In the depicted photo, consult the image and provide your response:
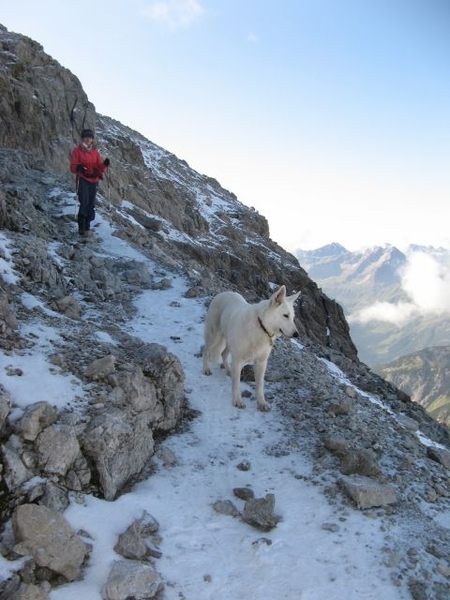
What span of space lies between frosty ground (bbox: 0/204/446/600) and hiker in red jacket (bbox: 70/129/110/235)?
31.3ft

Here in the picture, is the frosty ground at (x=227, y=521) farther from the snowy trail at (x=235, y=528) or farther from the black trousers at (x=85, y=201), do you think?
the black trousers at (x=85, y=201)

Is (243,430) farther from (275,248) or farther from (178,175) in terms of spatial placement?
(178,175)

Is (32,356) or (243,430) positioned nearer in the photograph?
(32,356)

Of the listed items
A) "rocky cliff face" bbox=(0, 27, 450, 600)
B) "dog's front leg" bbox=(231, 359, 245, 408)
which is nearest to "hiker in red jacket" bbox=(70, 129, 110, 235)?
"rocky cliff face" bbox=(0, 27, 450, 600)

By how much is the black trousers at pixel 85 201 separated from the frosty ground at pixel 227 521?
9580 millimetres

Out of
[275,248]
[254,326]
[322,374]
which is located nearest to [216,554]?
[254,326]

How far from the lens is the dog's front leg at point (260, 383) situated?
936 cm

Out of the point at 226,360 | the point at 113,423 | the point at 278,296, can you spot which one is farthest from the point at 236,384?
the point at 113,423

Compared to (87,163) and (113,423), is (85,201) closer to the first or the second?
(87,163)

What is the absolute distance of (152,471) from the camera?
7.16m

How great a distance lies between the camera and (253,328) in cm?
904

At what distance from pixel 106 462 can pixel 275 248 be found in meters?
88.8

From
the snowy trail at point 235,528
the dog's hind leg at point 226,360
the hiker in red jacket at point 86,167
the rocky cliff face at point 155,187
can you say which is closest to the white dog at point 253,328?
the dog's hind leg at point 226,360

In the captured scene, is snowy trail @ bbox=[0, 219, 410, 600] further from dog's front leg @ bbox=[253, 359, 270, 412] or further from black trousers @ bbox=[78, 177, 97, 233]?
black trousers @ bbox=[78, 177, 97, 233]
